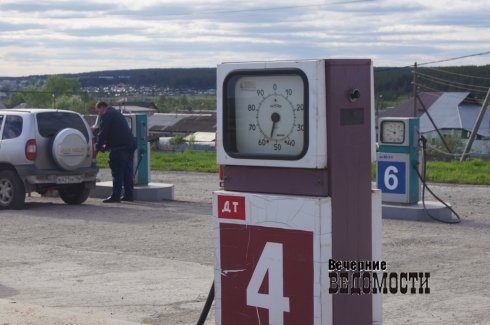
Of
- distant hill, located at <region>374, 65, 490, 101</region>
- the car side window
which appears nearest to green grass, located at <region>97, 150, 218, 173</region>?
the car side window

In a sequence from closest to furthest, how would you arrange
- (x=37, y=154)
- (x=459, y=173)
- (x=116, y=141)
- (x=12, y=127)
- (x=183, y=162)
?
(x=37, y=154)
(x=12, y=127)
(x=116, y=141)
(x=459, y=173)
(x=183, y=162)

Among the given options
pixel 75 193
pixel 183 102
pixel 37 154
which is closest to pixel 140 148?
pixel 75 193

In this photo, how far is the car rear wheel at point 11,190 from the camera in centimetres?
1327

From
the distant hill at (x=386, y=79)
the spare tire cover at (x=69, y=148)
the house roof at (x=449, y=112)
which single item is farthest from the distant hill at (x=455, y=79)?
the spare tire cover at (x=69, y=148)

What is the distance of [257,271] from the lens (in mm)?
4164

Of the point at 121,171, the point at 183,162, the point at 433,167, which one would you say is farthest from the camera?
the point at 183,162

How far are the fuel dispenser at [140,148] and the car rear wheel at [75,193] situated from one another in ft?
4.81

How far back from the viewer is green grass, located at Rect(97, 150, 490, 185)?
1836cm

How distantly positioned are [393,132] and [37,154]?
21.1 feet

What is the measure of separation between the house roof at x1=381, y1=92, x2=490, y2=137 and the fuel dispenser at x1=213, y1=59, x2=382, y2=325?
76488mm

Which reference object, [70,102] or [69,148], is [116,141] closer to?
[69,148]

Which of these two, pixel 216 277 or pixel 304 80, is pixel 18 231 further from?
pixel 304 80

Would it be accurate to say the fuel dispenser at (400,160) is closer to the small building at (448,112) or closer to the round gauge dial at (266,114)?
the round gauge dial at (266,114)

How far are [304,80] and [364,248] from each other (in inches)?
41.5
